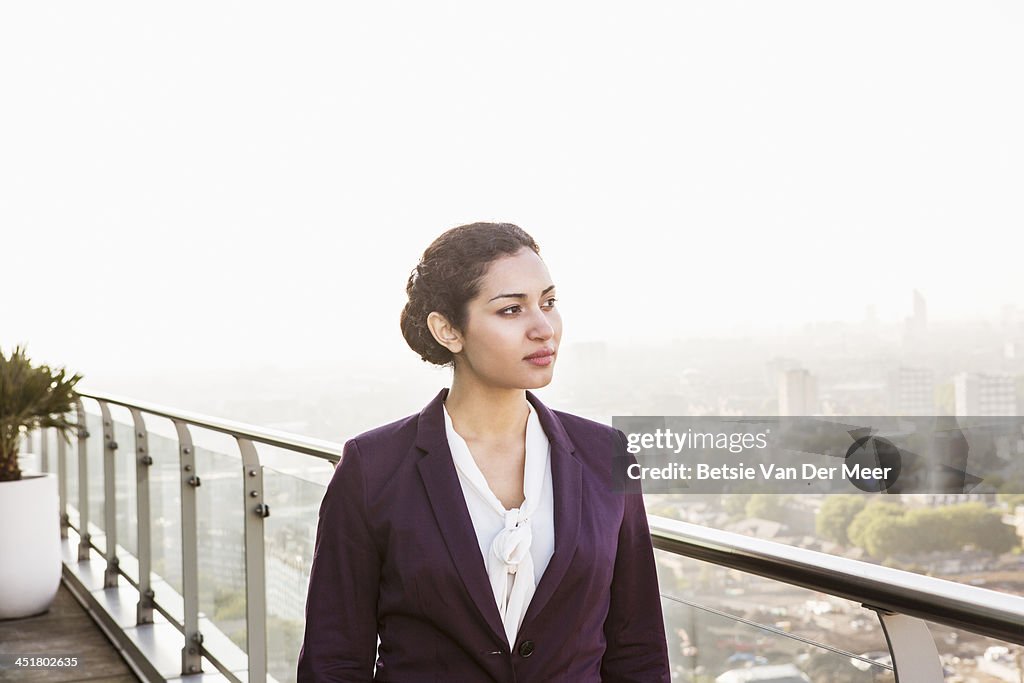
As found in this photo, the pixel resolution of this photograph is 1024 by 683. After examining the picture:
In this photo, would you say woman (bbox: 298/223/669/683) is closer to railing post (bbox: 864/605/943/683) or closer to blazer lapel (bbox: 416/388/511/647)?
blazer lapel (bbox: 416/388/511/647)

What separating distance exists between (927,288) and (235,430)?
51321 mm

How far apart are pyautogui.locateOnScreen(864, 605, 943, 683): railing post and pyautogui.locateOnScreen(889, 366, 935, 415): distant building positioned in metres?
37.5

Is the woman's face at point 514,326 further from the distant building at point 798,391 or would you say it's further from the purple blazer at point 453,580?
the distant building at point 798,391

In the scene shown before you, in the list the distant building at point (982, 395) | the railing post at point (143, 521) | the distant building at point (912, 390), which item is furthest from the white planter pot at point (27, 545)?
the distant building at point (912, 390)

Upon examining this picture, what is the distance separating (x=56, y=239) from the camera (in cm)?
1970

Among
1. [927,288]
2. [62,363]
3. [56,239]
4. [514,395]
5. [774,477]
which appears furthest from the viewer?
[927,288]

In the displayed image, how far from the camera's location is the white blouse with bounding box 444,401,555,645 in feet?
5.18

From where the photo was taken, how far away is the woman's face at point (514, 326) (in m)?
1.64

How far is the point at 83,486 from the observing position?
640cm

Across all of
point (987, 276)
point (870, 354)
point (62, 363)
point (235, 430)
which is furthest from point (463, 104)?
point (235, 430)

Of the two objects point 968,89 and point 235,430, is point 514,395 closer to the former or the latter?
point 235,430

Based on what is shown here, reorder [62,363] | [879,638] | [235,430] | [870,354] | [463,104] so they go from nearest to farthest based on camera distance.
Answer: [879,638] < [235,430] < [62,363] < [870,354] < [463,104]

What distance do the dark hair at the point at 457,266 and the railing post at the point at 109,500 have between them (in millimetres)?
4323

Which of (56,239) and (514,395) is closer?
(514,395)
